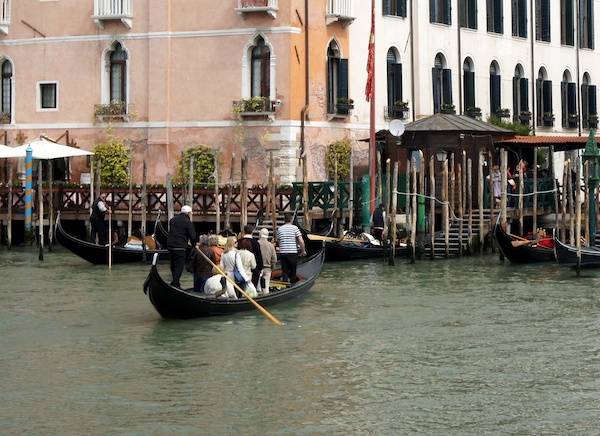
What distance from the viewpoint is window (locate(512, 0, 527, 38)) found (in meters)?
35.9

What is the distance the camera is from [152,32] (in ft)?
96.3

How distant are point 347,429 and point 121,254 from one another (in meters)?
13.8

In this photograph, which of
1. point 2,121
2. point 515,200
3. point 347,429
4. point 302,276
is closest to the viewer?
point 347,429

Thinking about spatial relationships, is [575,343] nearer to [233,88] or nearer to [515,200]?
[515,200]

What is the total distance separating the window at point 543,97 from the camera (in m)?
37.0

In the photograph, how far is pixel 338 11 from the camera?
29.2 m

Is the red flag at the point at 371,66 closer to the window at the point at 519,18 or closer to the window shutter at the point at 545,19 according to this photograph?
the window at the point at 519,18

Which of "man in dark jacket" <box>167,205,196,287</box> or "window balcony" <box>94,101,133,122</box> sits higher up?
"window balcony" <box>94,101,133,122</box>

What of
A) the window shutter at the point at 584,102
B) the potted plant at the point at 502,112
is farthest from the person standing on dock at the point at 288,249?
the window shutter at the point at 584,102

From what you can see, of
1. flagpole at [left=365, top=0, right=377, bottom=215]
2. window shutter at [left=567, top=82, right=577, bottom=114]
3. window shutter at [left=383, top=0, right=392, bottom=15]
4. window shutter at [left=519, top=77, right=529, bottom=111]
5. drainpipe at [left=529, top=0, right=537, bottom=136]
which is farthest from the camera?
window shutter at [left=567, top=82, right=577, bottom=114]

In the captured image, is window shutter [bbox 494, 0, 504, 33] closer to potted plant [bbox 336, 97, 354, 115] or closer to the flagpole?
potted plant [bbox 336, 97, 354, 115]

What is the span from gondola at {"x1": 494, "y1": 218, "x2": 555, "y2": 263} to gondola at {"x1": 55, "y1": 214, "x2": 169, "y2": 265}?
5495 mm

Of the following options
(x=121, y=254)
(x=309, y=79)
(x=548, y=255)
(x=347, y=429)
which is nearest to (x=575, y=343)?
(x=347, y=429)

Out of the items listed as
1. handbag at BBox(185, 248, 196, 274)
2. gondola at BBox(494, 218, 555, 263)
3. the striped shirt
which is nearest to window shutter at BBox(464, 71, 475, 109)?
gondola at BBox(494, 218, 555, 263)
